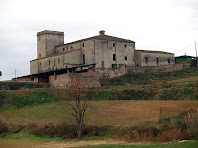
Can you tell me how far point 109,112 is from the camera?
3441 cm

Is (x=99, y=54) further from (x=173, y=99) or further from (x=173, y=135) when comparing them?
(x=173, y=135)

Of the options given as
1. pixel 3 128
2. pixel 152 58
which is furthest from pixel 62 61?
pixel 3 128

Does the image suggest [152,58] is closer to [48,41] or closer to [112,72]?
[112,72]

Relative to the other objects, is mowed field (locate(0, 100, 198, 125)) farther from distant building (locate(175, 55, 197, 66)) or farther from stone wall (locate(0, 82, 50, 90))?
distant building (locate(175, 55, 197, 66))

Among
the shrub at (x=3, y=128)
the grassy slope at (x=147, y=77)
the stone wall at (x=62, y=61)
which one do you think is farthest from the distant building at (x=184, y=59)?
the shrub at (x=3, y=128)

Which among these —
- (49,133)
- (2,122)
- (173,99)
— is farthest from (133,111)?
(2,122)

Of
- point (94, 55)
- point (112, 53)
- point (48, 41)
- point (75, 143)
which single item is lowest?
point (75, 143)

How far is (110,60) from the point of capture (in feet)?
199

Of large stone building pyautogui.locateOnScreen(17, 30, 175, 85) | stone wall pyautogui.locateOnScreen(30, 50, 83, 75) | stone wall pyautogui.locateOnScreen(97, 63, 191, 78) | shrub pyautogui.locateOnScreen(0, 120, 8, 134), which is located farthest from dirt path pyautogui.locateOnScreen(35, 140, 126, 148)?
stone wall pyautogui.locateOnScreen(30, 50, 83, 75)

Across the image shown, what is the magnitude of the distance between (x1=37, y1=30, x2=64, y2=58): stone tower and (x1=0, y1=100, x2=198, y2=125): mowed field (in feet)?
103

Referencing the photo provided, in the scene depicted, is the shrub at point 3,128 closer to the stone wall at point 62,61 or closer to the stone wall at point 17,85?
the stone wall at point 17,85

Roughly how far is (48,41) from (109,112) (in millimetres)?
40366

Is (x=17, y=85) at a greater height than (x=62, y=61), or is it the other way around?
(x=62, y=61)

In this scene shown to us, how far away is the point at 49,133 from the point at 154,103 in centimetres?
1415
